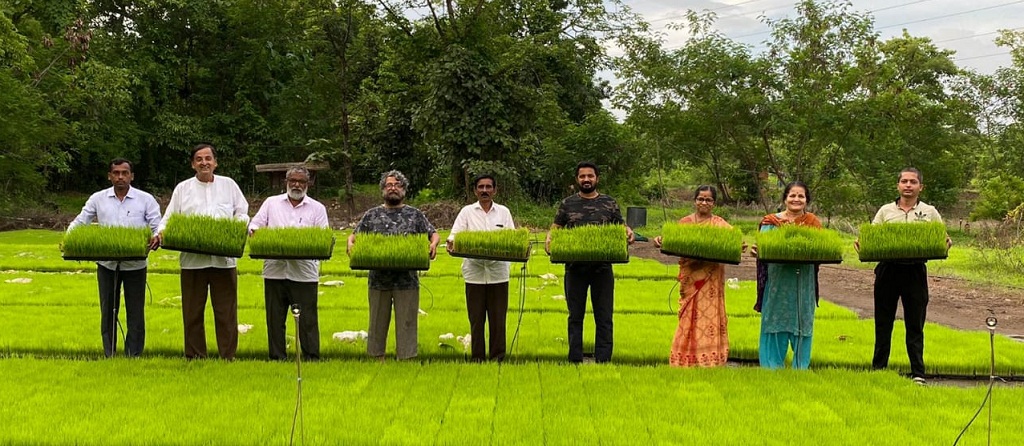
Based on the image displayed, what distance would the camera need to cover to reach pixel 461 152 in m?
21.1

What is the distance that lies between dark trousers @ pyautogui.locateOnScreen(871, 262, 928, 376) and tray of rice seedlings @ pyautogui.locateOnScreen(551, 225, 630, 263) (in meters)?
2.18

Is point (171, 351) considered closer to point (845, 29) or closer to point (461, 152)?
point (461, 152)

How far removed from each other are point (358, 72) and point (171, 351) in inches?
1121

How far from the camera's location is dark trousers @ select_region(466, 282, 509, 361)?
18.8ft

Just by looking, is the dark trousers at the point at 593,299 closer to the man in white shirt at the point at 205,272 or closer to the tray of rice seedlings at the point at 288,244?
the tray of rice seedlings at the point at 288,244

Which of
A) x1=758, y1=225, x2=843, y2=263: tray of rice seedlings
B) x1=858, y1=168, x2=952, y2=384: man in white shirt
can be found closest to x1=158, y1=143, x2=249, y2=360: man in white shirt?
x1=758, y1=225, x2=843, y2=263: tray of rice seedlings

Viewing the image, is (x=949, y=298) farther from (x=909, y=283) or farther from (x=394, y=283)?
(x=394, y=283)

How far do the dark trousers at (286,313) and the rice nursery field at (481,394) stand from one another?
35 centimetres

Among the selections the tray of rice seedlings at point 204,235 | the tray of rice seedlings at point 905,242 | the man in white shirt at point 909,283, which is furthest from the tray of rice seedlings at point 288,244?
the man in white shirt at point 909,283

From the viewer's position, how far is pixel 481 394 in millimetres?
4672

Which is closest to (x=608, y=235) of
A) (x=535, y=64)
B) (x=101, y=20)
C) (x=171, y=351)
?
(x=171, y=351)

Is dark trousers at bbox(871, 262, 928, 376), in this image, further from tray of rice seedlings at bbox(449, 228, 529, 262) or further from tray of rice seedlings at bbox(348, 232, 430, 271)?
tray of rice seedlings at bbox(348, 232, 430, 271)

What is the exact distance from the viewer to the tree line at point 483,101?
19.6 meters

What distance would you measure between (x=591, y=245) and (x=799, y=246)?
64.1 inches
